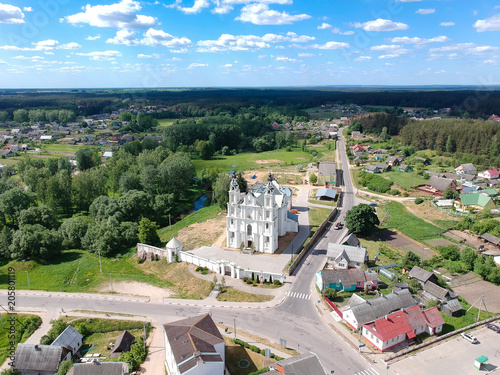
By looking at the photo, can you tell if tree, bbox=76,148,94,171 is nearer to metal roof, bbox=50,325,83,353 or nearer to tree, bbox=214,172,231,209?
tree, bbox=214,172,231,209

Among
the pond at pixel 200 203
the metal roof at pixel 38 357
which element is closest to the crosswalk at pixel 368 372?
the metal roof at pixel 38 357

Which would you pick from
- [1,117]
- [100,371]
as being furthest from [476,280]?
[1,117]

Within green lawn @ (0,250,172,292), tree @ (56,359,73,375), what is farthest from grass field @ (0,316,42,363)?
tree @ (56,359,73,375)

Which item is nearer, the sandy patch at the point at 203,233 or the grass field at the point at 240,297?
A: the grass field at the point at 240,297

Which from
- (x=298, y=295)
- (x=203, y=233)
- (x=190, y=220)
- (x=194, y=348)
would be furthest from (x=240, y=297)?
(x=190, y=220)

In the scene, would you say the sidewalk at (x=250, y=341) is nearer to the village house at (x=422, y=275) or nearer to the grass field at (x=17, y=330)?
the grass field at (x=17, y=330)

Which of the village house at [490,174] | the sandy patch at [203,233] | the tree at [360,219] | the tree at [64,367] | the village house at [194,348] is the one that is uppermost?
the village house at [490,174]

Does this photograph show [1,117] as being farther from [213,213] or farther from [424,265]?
[424,265]
